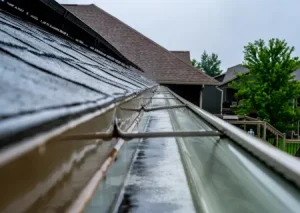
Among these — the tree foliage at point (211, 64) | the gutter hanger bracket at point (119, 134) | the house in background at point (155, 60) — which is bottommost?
the gutter hanger bracket at point (119, 134)

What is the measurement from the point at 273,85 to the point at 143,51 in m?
6.87

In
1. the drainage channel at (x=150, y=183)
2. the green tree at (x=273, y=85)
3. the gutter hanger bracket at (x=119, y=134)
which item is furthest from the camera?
the green tree at (x=273, y=85)

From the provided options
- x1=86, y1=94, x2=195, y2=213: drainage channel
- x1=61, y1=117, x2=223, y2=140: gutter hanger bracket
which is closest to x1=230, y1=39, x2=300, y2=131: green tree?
x1=86, y1=94, x2=195, y2=213: drainage channel

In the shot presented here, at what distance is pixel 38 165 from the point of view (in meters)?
0.34

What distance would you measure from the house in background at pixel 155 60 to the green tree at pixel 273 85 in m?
2.73

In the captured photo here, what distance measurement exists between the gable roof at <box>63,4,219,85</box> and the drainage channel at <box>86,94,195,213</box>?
43.3 feet

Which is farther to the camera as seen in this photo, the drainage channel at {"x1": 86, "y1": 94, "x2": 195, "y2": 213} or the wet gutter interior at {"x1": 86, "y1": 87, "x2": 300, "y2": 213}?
the drainage channel at {"x1": 86, "y1": 94, "x2": 195, "y2": 213}

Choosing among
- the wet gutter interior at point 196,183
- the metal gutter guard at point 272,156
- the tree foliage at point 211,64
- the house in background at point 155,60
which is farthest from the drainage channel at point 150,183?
the tree foliage at point 211,64

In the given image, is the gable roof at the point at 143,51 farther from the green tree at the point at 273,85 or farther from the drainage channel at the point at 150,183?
the drainage channel at the point at 150,183

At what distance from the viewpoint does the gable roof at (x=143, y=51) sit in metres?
15.3

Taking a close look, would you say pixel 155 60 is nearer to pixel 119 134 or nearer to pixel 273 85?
pixel 273 85

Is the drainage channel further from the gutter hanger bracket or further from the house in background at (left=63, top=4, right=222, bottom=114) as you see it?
the house in background at (left=63, top=4, right=222, bottom=114)

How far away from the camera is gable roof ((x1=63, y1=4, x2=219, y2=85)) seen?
15.3 metres

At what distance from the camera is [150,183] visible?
4.03 feet
